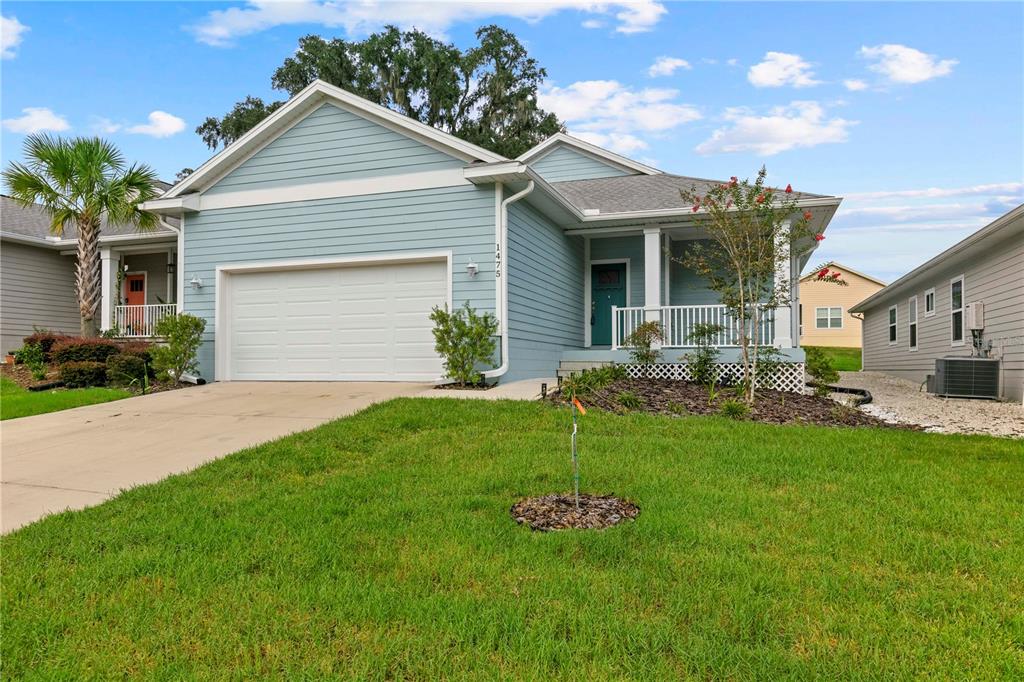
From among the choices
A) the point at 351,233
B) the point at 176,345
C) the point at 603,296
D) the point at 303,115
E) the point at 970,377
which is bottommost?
the point at 970,377

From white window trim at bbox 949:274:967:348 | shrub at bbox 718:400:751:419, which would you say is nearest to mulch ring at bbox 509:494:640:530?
shrub at bbox 718:400:751:419

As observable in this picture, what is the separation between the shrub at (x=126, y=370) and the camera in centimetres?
1036

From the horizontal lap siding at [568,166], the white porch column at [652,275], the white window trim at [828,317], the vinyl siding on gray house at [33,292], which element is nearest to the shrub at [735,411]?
the white porch column at [652,275]

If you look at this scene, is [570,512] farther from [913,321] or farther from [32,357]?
[913,321]

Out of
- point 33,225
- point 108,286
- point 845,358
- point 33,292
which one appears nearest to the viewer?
point 108,286

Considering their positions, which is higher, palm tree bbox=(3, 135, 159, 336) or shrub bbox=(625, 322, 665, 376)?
palm tree bbox=(3, 135, 159, 336)

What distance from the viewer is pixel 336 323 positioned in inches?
416

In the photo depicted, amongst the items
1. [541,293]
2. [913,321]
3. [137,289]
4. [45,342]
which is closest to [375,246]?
[541,293]

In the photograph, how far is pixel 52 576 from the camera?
9.87 ft

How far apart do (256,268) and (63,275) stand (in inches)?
358

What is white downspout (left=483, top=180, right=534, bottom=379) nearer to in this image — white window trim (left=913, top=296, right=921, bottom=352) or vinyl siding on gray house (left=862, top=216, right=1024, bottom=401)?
vinyl siding on gray house (left=862, top=216, right=1024, bottom=401)

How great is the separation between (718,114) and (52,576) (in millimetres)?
14401

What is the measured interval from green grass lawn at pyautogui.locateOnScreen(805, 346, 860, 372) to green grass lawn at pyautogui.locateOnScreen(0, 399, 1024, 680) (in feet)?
70.5

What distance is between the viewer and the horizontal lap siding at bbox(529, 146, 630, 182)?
632 inches
